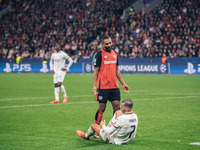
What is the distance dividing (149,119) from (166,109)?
8.06 ft

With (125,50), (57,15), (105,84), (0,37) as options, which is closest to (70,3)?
(57,15)

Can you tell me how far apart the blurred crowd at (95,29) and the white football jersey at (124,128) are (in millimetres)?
28454

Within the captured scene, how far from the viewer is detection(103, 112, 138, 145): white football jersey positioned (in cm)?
750

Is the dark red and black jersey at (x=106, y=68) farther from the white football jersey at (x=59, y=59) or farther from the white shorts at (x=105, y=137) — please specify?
the white football jersey at (x=59, y=59)

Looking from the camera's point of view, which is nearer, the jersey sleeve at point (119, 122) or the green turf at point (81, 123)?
the jersey sleeve at point (119, 122)

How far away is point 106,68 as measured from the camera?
28.8ft

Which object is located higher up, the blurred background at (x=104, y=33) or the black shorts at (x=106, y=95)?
the blurred background at (x=104, y=33)

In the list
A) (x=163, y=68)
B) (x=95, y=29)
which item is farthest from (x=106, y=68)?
(x=95, y=29)

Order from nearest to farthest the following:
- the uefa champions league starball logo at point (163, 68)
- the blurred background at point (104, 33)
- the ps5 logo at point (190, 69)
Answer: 1. the ps5 logo at point (190, 69)
2. the uefa champions league starball logo at point (163, 68)
3. the blurred background at point (104, 33)

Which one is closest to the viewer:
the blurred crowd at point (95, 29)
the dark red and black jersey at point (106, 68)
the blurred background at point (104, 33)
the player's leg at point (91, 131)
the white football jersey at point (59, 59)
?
the player's leg at point (91, 131)

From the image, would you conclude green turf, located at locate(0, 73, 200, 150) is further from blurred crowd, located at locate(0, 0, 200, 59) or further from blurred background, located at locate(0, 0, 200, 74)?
blurred crowd, located at locate(0, 0, 200, 59)

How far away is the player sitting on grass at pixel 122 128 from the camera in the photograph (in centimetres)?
750

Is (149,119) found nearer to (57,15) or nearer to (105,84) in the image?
(105,84)

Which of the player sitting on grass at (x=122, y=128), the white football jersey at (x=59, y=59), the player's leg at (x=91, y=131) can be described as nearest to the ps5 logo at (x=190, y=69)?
the white football jersey at (x=59, y=59)
